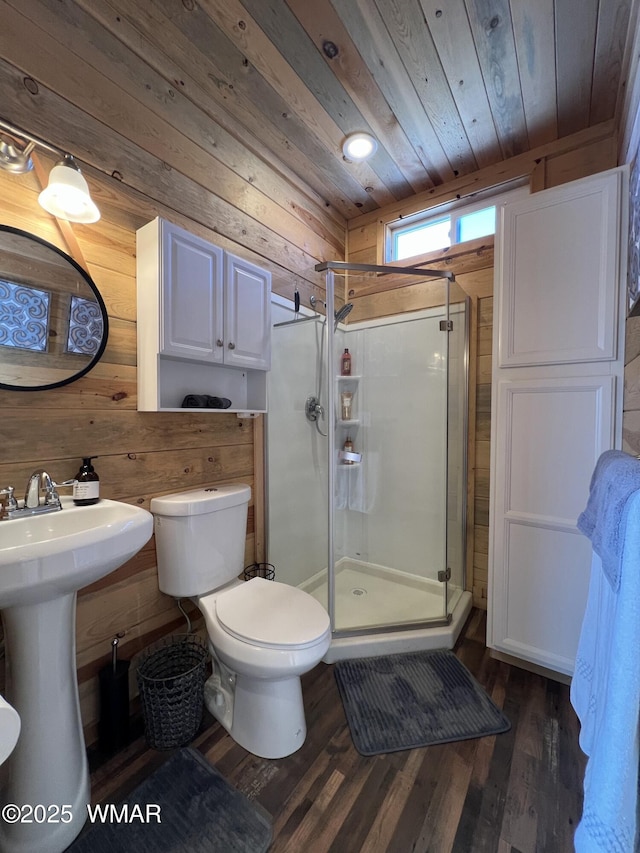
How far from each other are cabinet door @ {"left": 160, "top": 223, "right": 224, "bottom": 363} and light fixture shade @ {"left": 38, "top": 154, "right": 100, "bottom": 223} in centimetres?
25

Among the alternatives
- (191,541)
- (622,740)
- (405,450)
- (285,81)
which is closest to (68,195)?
(285,81)

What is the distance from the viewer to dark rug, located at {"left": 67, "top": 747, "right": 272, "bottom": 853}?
1050 millimetres

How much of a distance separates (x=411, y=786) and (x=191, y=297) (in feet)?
6.26

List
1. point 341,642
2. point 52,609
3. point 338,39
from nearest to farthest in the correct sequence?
point 52,609, point 338,39, point 341,642

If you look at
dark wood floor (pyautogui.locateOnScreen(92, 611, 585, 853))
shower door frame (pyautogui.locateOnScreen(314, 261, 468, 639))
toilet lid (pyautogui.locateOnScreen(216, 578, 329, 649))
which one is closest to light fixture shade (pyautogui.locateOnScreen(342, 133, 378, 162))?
shower door frame (pyautogui.locateOnScreen(314, 261, 468, 639))

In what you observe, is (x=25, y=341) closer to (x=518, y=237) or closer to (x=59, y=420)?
(x=59, y=420)

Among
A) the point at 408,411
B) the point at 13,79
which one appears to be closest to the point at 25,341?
the point at 13,79

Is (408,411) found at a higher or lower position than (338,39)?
lower

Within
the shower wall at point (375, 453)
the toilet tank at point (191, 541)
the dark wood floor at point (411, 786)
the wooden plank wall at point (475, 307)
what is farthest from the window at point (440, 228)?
the dark wood floor at point (411, 786)

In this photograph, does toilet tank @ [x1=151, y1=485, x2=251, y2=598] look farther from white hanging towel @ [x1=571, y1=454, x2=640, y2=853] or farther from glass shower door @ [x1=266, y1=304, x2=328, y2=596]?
white hanging towel @ [x1=571, y1=454, x2=640, y2=853]

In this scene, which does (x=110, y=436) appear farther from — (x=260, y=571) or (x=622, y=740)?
(x=622, y=740)

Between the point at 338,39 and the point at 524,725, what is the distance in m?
2.78

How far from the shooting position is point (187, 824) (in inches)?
43.3

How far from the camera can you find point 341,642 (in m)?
1.85
